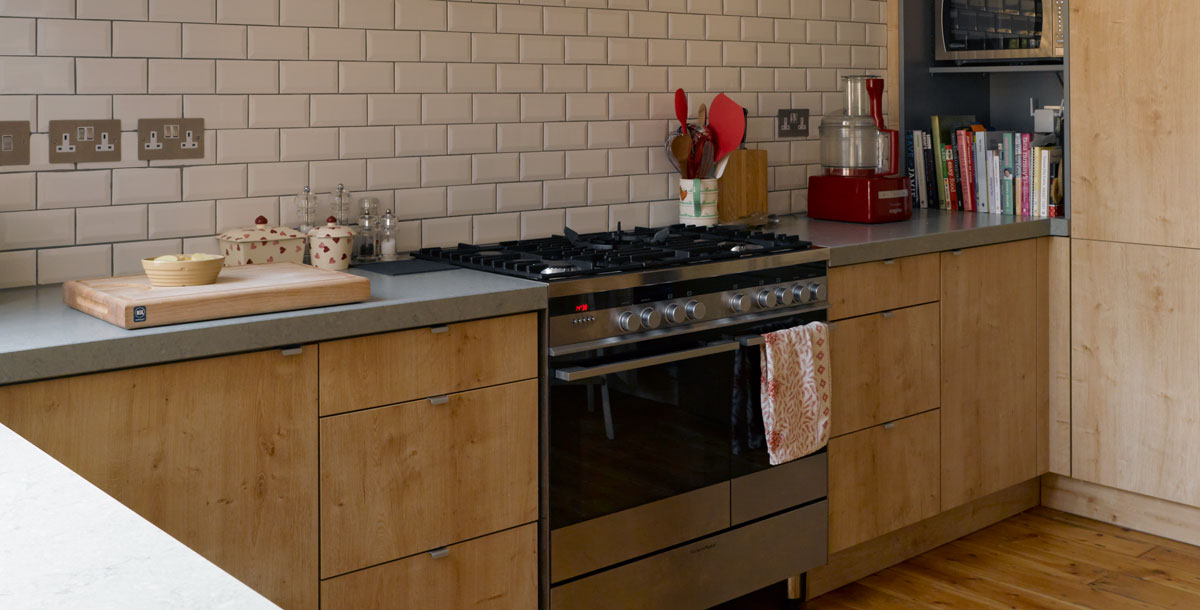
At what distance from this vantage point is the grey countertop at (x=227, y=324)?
1860mm

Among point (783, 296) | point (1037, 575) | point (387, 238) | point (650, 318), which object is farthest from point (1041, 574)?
point (387, 238)

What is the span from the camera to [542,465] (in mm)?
2516

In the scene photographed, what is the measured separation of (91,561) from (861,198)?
→ 3037mm

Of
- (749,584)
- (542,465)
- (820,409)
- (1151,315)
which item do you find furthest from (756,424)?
(1151,315)

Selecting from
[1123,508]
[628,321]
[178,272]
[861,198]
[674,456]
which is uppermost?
[861,198]

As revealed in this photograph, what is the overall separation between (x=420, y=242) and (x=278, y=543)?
1101 millimetres

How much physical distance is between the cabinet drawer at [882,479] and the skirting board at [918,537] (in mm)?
105

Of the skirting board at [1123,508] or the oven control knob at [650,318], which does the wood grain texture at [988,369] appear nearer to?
the skirting board at [1123,508]

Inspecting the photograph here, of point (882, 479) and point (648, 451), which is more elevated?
point (648, 451)

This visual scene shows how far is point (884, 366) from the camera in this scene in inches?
129

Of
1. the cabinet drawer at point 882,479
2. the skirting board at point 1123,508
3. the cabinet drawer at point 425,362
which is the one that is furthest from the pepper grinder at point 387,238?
the skirting board at point 1123,508

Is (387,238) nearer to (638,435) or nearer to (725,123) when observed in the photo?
(638,435)

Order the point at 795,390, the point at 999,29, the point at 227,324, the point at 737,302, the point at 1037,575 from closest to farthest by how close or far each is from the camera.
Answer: the point at 227,324 < the point at 737,302 < the point at 795,390 < the point at 1037,575 < the point at 999,29

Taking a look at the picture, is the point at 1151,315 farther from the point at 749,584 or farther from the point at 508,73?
the point at 508,73
